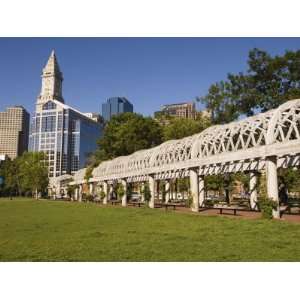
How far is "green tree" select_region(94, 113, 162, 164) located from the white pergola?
13297 mm

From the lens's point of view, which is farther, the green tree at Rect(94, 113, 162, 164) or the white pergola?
the green tree at Rect(94, 113, 162, 164)

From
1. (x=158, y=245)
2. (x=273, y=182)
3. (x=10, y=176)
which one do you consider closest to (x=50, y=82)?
(x=10, y=176)

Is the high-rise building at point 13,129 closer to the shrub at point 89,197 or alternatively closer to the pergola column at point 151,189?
the shrub at point 89,197

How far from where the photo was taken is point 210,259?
8.24m

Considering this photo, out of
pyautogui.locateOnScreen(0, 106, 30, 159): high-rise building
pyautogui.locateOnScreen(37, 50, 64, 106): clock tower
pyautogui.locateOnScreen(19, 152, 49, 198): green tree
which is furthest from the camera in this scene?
pyautogui.locateOnScreen(37, 50, 64, 106): clock tower

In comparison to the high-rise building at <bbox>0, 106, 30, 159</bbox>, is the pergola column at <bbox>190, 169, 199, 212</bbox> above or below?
below

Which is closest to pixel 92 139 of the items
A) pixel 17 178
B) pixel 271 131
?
pixel 17 178

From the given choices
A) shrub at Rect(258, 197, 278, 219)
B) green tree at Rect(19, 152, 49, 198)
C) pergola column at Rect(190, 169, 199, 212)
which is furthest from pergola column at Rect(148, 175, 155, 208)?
green tree at Rect(19, 152, 49, 198)

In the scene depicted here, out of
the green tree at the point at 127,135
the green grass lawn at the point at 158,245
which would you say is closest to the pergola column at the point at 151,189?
the green grass lawn at the point at 158,245

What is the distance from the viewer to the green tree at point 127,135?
185 feet

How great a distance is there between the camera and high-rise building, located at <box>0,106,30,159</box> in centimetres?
8762

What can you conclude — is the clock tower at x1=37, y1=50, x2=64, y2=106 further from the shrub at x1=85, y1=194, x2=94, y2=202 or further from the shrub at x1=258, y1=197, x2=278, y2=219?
the shrub at x1=258, y1=197, x2=278, y2=219
